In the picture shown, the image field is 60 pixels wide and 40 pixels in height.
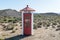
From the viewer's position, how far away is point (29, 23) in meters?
20.1

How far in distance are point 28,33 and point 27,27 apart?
73 cm

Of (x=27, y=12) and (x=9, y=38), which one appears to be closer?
(x=9, y=38)

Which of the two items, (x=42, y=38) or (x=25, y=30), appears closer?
(x=42, y=38)

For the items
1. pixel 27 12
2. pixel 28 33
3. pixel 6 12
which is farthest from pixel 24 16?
pixel 6 12

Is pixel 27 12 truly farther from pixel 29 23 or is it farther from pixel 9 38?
pixel 9 38

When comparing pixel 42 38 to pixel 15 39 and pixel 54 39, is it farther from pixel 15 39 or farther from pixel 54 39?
pixel 15 39

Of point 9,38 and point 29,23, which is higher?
point 29,23

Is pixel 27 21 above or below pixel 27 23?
above

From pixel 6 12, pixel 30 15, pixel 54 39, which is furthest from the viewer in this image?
pixel 6 12

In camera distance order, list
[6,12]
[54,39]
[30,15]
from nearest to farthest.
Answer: [54,39], [30,15], [6,12]

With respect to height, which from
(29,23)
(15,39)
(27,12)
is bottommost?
(15,39)

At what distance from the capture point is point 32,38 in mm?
18484

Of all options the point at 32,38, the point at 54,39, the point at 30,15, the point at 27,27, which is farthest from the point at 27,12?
the point at 54,39

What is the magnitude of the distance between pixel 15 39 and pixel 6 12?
8169cm
